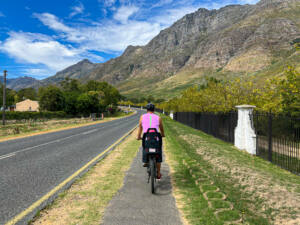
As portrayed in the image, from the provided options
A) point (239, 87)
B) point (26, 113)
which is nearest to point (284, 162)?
point (239, 87)

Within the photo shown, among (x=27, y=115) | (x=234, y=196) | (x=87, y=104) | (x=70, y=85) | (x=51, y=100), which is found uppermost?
(x=70, y=85)

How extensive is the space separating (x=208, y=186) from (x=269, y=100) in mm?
12052

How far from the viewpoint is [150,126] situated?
17.0 ft

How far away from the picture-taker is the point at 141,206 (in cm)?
429

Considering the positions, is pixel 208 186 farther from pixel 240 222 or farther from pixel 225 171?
pixel 225 171

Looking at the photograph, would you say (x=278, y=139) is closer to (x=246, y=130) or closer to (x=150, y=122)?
(x=246, y=130)

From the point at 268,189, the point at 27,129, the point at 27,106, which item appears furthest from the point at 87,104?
the point at 268,189

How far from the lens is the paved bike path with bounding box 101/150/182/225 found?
12.2ft

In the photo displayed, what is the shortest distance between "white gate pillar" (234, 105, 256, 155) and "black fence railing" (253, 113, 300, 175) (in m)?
0.22

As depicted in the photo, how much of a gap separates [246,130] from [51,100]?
234 feet

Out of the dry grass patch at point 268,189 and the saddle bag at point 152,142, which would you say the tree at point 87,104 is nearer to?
the dry grass patch at point 268,189

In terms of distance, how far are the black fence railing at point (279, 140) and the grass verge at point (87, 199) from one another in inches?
218

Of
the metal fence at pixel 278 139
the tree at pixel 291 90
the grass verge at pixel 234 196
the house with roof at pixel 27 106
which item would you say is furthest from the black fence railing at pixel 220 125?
the house with roof at pixel 27 106

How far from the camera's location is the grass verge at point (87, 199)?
374 cm
